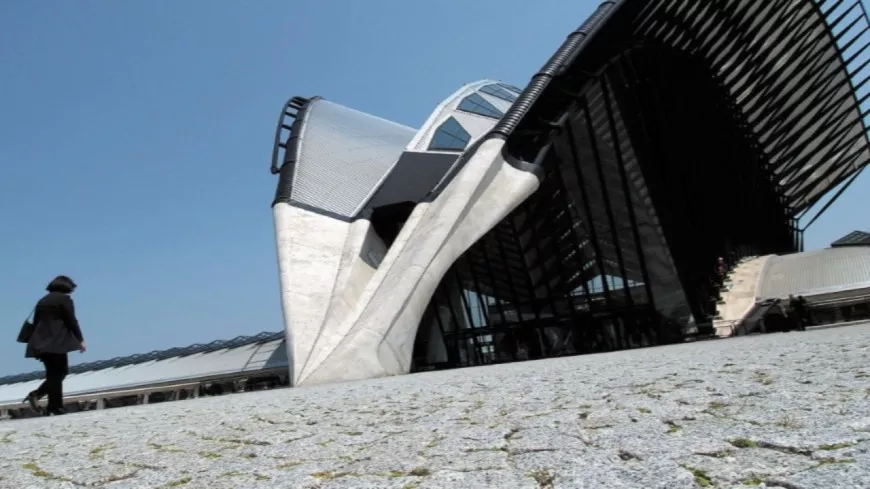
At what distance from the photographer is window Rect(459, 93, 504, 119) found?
30.2 metres

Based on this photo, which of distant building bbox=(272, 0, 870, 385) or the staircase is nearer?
distant building bbox=(272, 0, 870, 385)

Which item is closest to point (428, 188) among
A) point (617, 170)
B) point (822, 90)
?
point (617, 170)

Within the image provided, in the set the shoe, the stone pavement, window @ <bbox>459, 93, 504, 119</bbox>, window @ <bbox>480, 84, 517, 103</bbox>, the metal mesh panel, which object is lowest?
the stone pavement

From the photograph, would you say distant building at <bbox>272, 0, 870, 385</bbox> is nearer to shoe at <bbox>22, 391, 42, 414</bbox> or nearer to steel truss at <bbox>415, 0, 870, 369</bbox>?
steel truss at <bbox>415, 0, 870, 369</bbox>

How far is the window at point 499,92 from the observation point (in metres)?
33.7

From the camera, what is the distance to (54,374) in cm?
813

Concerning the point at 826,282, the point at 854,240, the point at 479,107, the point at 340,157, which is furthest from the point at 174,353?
the point at 854,240

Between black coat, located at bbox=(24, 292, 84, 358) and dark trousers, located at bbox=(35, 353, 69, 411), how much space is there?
15 centimetres

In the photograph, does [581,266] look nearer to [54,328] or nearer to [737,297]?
[737,297]

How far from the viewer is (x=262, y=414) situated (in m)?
5.66

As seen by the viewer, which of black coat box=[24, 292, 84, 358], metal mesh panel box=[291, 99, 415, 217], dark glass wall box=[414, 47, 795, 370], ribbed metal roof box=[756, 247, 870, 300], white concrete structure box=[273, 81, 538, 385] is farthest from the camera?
ribbed metal roof box=[756, 247, 870, 300]

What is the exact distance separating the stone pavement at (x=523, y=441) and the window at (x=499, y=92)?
29.3 metres

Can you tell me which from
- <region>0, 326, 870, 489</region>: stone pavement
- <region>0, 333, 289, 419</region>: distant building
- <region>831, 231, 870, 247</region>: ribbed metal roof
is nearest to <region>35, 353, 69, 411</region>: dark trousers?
<region>0, 326, 870, 489</region>: stone pavement

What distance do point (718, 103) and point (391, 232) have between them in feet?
67.7
